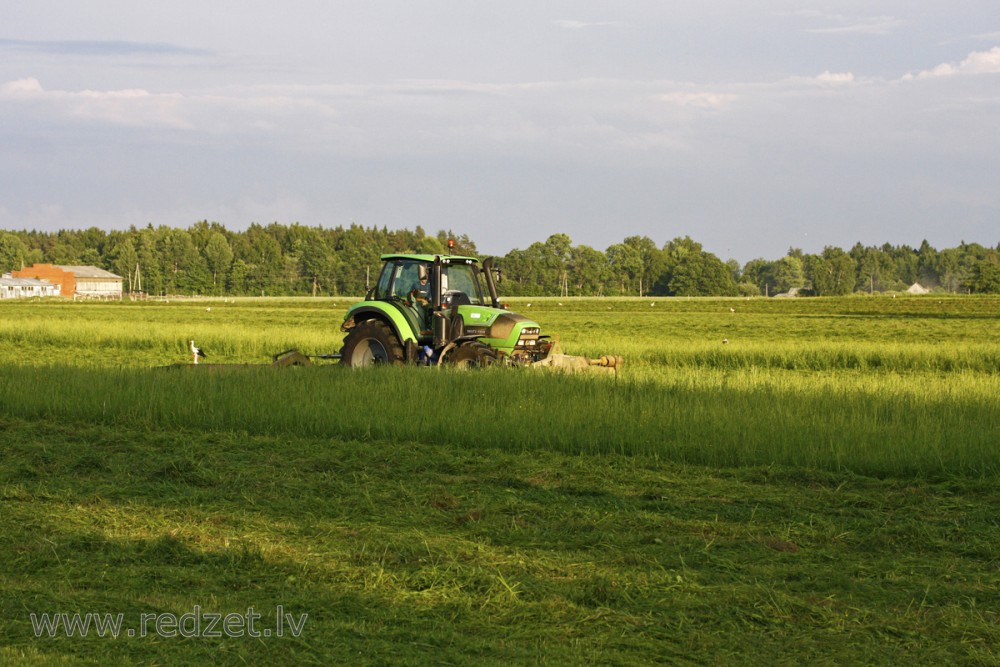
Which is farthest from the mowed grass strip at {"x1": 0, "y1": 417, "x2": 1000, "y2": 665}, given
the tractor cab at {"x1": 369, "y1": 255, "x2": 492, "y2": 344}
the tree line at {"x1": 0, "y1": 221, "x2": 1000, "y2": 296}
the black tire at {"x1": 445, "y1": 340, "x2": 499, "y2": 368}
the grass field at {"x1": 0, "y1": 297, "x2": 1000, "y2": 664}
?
the tree line at {"x1": 0, "y1": 221, "x2": 1000, "y2": 296}

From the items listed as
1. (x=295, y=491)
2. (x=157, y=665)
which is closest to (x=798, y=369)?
(x=295, y=491)

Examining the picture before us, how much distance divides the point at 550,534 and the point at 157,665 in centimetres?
313

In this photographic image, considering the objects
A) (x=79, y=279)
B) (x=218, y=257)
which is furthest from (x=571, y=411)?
(x=218, y=257)

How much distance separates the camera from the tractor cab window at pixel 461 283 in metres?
16.4

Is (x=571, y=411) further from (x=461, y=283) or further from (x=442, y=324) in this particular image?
(x=461, y=283)

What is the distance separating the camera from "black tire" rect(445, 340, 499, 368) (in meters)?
15.6

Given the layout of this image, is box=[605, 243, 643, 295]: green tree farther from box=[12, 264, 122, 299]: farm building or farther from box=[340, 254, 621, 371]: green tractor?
box=[340, 254, 621, 371]: green tractor

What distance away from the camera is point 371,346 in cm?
1698

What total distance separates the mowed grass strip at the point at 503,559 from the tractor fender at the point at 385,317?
20.9 feet

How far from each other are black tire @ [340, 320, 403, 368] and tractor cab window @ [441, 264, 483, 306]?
112 cm

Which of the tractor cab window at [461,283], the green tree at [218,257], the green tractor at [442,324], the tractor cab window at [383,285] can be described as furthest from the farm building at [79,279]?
the tractor cab window at [461,283]

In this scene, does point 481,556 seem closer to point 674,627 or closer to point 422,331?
point 674,627

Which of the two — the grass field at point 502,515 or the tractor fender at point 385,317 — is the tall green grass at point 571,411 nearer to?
the grass field at point 502,515

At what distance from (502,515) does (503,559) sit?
1356mm
